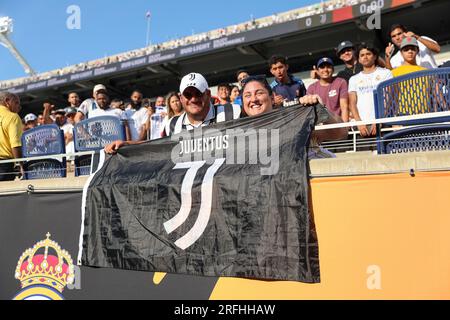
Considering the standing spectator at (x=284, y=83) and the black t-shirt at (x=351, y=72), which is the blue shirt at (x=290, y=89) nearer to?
the standing spectator at (x=284, y=83)

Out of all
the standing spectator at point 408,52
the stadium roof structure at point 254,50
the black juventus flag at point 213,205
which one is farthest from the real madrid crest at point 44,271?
the stadium roof structure at point 254,50

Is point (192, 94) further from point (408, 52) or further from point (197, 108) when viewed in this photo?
point (408, 52)

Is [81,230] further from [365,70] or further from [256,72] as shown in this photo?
[256,72]

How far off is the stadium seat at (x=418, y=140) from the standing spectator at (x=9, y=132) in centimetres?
474

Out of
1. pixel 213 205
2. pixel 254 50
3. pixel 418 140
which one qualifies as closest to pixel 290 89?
pixel 418 140

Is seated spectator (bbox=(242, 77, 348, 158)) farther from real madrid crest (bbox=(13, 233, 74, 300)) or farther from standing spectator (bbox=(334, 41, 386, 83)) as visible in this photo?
real madrid crest (bbox=(13, 233, 74, 300))

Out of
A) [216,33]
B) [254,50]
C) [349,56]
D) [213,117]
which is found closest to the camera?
[213,117]

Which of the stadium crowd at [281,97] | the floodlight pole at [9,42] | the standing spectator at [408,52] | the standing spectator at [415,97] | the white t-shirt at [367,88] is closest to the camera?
the standing spectator at [415,97]

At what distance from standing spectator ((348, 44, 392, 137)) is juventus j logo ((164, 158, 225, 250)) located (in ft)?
6.64

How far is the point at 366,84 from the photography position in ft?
16.2

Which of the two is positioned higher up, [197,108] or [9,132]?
[9,132]

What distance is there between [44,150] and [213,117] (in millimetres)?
2776

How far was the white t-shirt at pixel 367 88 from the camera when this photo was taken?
490cm

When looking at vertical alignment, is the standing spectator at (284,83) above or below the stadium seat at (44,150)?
above
